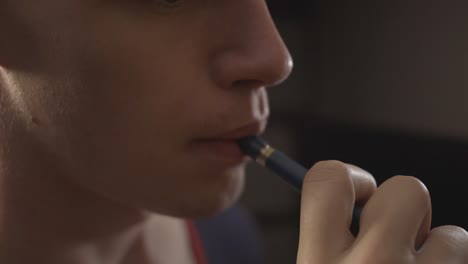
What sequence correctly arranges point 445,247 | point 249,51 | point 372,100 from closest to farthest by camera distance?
point 445,247, point 249,51, point 372,100

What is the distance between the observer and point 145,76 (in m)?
0.49

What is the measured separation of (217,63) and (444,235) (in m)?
0.23

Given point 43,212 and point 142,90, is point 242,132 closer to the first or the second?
point 142,90

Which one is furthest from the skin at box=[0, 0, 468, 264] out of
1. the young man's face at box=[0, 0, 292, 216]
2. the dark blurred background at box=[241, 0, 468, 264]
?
the dark blurred background at box=[241, 0, 468, 264]

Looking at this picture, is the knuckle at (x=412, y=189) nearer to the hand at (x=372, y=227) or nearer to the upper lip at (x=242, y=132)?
the hand at (x=372, y=227)

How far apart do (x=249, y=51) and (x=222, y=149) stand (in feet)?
0.32

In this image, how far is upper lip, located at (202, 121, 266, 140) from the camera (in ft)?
1.72

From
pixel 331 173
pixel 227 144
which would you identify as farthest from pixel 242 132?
pixel 331 173

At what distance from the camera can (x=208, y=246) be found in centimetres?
79

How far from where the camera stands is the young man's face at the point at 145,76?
491mm

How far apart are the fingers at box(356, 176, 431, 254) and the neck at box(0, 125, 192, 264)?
304 mm

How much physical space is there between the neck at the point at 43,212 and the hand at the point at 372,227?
27 centimetres

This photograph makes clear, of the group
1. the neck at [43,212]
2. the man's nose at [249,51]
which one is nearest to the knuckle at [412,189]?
the man's nose at [249,51]

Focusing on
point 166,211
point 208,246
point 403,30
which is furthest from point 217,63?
point 403,30
